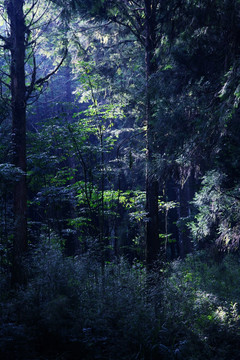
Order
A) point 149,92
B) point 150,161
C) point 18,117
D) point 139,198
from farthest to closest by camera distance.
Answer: point 139,198 < point 150,161 < point 149,92 < point 18,117

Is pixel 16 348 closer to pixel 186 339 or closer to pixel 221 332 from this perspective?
pixel 186 339

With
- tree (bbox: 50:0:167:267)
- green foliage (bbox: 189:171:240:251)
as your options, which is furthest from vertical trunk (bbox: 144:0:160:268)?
green foliage (bbox: 189:171:240:251)

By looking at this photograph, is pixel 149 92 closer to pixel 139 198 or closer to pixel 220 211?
pixel 139 198

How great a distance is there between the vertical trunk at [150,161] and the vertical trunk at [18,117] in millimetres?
3262

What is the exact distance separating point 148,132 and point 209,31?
9.80 feet

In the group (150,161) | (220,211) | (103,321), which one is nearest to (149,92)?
(150,161)

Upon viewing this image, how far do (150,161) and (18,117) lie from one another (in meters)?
3.66

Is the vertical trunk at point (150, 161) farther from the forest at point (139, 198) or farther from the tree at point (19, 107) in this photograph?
the tree at point (19, 107)

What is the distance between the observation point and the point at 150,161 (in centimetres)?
800

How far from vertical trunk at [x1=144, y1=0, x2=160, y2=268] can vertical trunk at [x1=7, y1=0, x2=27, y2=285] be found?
326 cm

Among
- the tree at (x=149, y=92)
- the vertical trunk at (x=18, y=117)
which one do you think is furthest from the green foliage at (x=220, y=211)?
the vertical trunk at (x=18, y=117)

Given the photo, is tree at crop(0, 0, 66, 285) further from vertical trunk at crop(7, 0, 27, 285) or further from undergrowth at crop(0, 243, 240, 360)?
undergrowth at crop(0, 243, 240, 360)

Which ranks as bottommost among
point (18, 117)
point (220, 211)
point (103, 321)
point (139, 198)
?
point (103, 321)

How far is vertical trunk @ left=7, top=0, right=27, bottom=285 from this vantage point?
23.0 ft
